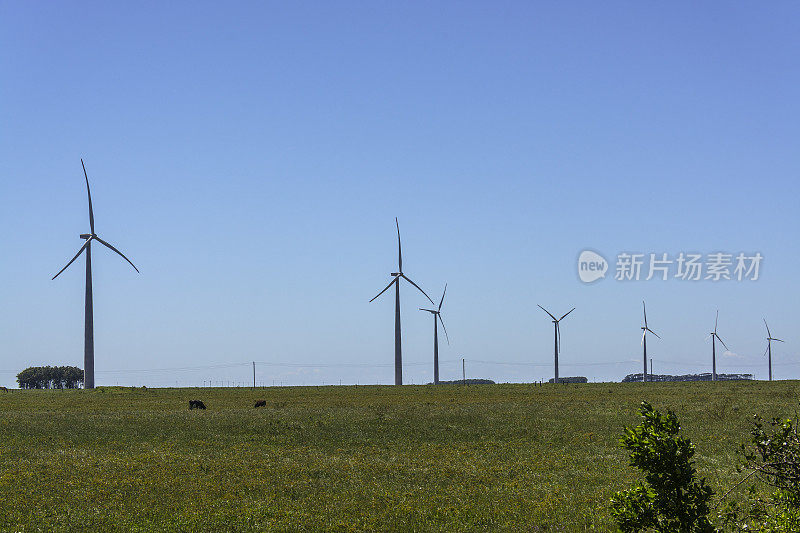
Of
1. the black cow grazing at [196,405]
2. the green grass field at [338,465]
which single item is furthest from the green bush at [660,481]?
the black cow grazing at [196,405]

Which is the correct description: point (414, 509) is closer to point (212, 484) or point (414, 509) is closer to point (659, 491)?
point (212, 484)

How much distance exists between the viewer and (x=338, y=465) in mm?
38062

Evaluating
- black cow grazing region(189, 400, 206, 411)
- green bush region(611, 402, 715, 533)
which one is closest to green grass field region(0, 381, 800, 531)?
black cow grazing region(189, 400, 206, 411)

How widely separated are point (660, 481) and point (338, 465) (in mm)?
26456

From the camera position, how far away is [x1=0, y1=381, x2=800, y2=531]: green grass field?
1053 inches

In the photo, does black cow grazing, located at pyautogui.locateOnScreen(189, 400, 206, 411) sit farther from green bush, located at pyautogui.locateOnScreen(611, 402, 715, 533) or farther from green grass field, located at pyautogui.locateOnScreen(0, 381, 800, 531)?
green bush, located at pyautogui.locateOnScreen(611, 402, 715, 533)

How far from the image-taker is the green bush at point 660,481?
42.9 feet

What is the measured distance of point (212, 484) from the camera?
32750 millimetres

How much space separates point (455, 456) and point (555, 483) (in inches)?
375

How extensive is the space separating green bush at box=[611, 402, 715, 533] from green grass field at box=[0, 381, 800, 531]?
11.2 m

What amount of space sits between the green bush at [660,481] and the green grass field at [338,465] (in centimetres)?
1115

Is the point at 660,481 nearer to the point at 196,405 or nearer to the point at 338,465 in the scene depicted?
the point at 338,465

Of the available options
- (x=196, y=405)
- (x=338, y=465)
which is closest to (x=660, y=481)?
(x=338, y=465)

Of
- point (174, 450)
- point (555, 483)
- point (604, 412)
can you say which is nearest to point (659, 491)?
point (555, 483)
